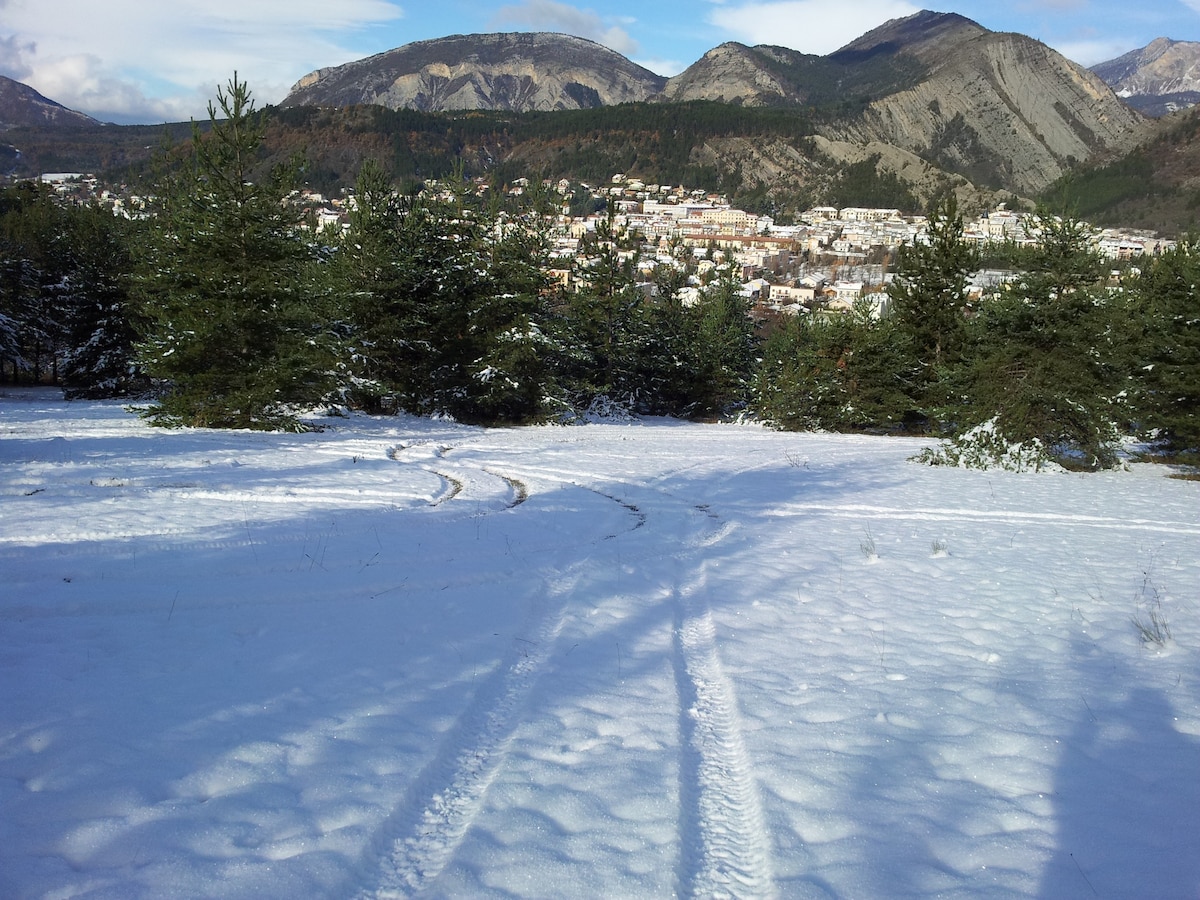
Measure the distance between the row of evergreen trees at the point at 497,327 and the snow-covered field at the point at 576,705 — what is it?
271 inches

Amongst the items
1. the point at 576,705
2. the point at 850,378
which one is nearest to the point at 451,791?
the point at 576,705

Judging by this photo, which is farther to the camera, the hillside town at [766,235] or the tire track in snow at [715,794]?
the hillside town at [766,235]

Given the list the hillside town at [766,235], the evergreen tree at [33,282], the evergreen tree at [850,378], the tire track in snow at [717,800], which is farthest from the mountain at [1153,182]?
the tire track in snow at [717,800]

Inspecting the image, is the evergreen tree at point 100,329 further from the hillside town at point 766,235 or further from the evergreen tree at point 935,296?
the hillside town at point 766,235

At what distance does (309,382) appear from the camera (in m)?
18.9

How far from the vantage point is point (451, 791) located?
3.40 metres

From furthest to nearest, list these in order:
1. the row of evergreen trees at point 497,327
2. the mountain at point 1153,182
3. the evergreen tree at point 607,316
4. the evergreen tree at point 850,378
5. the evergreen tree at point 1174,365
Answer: the mountain at point 1153,182 → the evergreen tree at point 607,316 → the evergreen tree at point 850,378 → the row of evergreen trees at point 497,327 → the evergreen tree at point 1174,365

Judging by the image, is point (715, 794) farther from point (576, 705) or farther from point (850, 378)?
point (850, 378)

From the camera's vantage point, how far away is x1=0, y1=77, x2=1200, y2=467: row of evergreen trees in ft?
49.0

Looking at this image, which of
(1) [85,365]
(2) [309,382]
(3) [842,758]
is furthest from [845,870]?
(1) [85,365]

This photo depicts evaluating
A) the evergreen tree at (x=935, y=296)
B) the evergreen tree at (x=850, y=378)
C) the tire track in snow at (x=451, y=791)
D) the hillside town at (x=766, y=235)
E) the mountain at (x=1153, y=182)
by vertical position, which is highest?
the mountain at (x=1153, y=182)

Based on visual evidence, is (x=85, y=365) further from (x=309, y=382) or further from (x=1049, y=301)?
(x=1049, y=301)

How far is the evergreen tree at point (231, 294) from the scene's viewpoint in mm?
17109

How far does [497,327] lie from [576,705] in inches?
870
